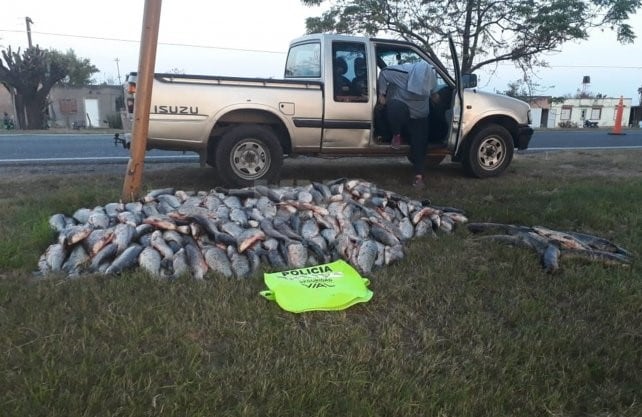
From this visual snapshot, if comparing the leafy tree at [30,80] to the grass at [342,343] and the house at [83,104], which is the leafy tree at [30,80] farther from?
the grass at [342,343]

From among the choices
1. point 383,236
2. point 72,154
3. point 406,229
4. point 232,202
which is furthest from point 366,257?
point 72,154

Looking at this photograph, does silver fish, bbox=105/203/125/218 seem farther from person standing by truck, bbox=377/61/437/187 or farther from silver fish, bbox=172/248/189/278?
person standing by truck, bbox=377/61/437/187

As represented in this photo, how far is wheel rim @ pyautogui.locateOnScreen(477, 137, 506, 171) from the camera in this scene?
26.7 feet

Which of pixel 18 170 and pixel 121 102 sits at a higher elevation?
pixel 121 102

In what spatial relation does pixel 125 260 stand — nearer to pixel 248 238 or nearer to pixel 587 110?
pixel 248 238

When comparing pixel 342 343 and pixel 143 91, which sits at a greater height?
pixel 143 91

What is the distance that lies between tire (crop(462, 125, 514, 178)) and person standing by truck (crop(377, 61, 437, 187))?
1.07 m

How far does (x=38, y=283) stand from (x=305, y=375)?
2.17m

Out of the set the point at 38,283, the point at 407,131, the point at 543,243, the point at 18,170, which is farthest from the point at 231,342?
the point at 18,170

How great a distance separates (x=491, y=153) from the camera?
8203 millimetres

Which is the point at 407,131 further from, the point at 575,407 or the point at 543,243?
the point at 575,407

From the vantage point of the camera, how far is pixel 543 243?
4.32m

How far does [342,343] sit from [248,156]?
435 centimetres

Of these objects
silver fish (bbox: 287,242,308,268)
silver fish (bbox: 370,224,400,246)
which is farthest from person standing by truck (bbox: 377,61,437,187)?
silver fish (bbox: 287,242,308,268)
